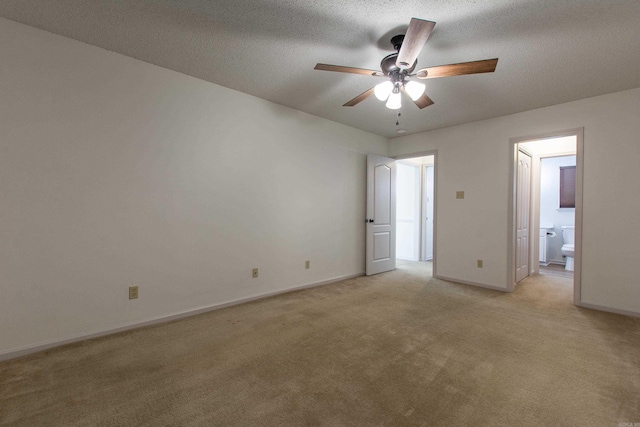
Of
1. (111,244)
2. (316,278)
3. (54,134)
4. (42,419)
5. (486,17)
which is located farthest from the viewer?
(316,278)

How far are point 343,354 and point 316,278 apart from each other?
1.95 metres

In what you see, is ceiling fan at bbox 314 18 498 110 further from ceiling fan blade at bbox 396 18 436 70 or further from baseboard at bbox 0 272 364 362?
baseboard at bbox 0 272 364 362

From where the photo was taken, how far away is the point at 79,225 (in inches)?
91.0

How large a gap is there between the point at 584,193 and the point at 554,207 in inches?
133

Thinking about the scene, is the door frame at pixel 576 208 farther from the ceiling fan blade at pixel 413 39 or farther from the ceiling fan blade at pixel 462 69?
the ceiling fan blade at pixel 413 39

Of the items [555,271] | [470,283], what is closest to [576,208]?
[470,283]

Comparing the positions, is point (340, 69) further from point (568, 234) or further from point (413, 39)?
point (568, 234)

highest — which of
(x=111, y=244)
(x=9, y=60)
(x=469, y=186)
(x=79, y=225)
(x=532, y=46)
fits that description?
(x=532, y=46)

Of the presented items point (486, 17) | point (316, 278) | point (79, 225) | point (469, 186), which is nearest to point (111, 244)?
point (79, 225)

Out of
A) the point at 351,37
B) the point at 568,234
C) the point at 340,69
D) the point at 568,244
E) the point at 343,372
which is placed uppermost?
the point at 351,37

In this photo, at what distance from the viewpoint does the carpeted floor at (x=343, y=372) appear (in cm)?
151

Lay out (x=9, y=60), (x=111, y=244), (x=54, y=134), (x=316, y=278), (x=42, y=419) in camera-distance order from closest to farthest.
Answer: (x=42, y=419), (x=9, y=60), (x=54, y=134), (x=111, y=244), (x=316, y=278)

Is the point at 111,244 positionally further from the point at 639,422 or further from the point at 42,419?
the point at 639,422

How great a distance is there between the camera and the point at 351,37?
7.09 ft
